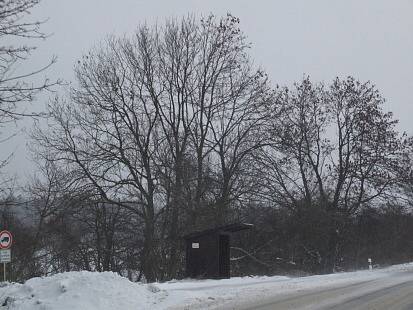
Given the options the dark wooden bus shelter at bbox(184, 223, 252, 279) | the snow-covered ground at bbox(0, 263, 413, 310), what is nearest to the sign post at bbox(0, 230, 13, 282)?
the snow-covered ground at bbox(0, 263, 413, 310)

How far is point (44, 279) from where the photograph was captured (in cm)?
1368

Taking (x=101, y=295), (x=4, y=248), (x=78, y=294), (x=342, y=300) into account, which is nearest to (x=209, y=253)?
(x=342, y=300)

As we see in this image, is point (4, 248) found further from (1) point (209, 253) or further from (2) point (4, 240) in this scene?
(1) point (209, 253)

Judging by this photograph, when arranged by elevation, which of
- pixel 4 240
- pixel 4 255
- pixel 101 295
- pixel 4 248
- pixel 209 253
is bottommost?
pixel 101 295

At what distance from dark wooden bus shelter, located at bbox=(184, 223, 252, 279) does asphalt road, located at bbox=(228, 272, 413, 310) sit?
484 centimetres

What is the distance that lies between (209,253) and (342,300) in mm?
8073

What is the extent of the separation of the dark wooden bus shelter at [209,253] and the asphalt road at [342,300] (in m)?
4.84

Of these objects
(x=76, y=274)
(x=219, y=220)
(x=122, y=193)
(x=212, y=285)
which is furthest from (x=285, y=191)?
(x=76, y=274)

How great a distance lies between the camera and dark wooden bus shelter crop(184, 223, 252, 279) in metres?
22.1

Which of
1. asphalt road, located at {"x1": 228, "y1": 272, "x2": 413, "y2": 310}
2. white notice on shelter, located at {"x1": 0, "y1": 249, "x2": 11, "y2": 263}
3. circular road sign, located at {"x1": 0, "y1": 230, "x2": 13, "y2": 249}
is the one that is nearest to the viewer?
asphalt road, located at {"x1": 228, "y1": 272, "x2": 413, "y2": 310}

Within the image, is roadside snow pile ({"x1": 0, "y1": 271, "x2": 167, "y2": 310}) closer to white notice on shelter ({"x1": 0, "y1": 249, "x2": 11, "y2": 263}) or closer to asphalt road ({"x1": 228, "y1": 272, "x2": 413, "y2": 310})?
asphalt road ({"x1": 228, "y1": 272, "x2": 413, "y2": 310})

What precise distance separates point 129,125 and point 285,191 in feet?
40.2

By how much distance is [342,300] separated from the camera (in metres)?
15.0

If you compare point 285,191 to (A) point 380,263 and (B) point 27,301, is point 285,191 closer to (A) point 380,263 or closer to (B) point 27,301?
(A) point 380,263
